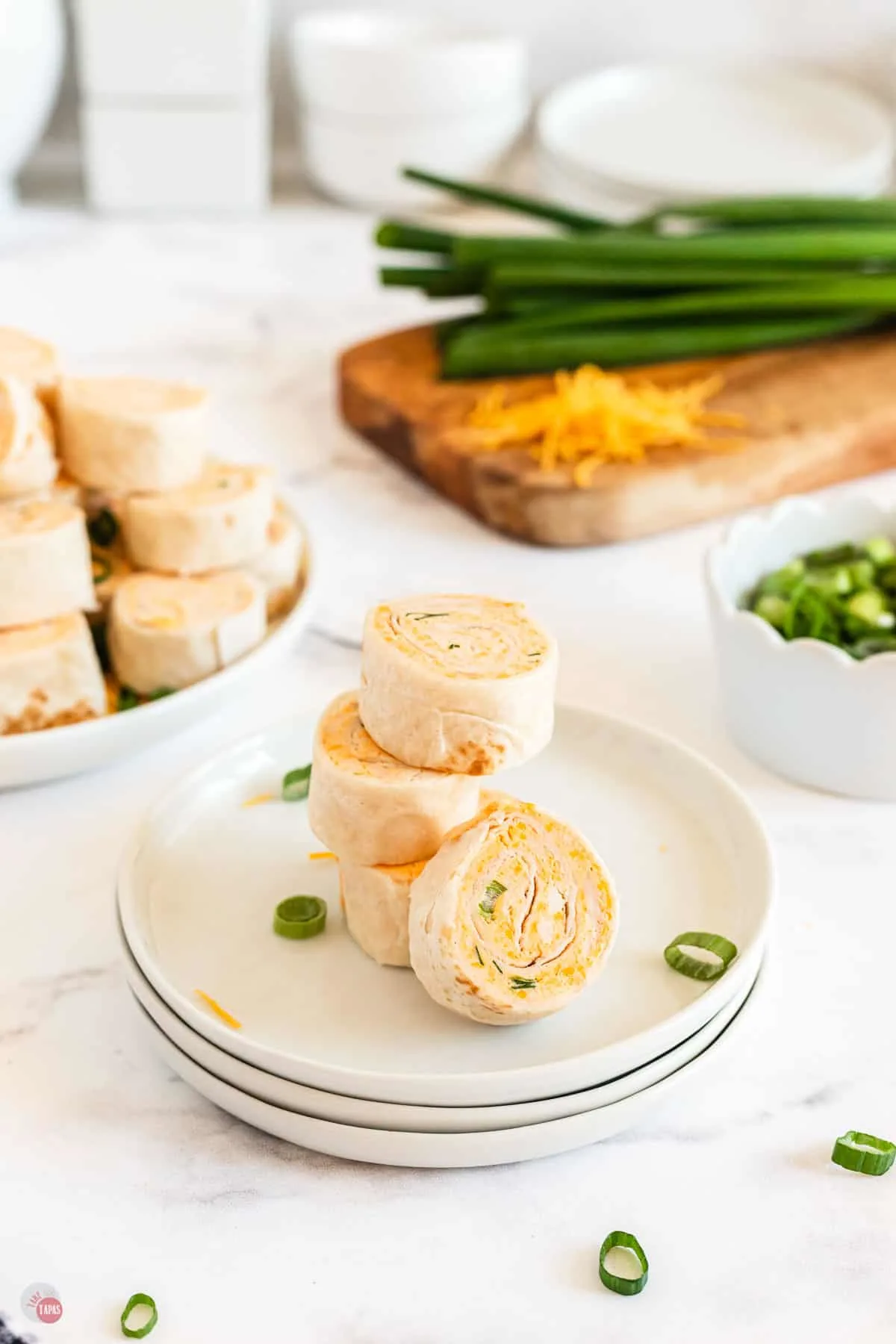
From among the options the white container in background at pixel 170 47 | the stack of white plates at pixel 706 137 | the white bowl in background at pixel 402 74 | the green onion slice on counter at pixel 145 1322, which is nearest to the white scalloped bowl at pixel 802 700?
the green onion slice on counter at pixel 145 1322

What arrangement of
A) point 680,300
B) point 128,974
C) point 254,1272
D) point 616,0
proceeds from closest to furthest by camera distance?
point 254,1272 < point 128,974 < point 680,300 < point 616,0

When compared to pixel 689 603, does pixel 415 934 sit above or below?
above

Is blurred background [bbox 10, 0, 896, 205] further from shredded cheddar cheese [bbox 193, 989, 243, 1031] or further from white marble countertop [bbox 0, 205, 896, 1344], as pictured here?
shredded cheddar cheese [bbox 193, 989, 243, 1031]

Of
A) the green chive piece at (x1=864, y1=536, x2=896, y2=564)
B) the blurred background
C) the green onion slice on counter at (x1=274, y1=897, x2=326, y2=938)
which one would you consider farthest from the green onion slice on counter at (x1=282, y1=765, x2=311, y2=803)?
the blurred background

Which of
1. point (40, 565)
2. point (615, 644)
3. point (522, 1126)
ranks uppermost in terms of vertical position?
point (40, 565)

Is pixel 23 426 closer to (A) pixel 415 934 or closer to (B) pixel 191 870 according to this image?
(B) pixel 191 870

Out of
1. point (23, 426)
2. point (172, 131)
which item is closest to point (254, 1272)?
point (23, 426)

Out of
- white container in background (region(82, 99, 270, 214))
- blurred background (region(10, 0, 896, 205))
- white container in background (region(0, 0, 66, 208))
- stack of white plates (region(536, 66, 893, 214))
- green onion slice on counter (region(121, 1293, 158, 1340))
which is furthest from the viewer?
blurred background (region(10, 0, 896, 205))
